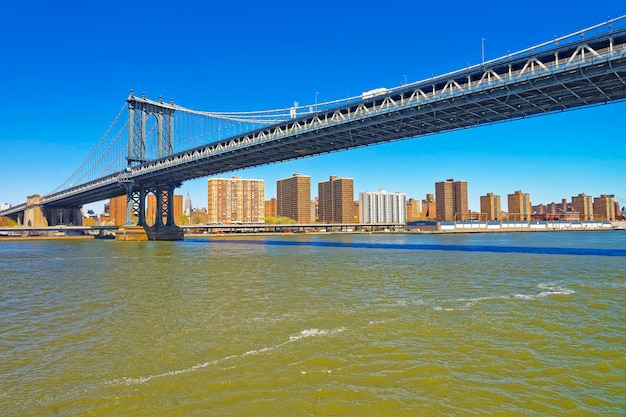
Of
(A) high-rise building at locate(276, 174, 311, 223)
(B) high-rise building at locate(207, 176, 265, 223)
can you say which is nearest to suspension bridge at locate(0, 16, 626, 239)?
(B) high-rise building at locate(207, 176, 265, 223)

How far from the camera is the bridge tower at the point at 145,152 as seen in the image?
247 ft

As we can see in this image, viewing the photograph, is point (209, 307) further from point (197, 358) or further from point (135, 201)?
point (135, 201)

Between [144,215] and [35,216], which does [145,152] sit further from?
[35,216]

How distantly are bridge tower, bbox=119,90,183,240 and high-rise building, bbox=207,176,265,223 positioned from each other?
300ft

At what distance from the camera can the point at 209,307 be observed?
14211 mm

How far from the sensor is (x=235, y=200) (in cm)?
17638

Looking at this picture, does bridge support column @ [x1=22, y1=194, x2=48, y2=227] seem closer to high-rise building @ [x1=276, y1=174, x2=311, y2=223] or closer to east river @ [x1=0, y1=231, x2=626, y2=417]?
high-rise building @ [x1=276, y1=174, x2=311, y2=223]

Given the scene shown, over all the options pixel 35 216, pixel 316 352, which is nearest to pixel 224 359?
pixel 316 352

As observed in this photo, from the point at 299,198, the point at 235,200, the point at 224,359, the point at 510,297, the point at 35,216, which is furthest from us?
the point at 299,198

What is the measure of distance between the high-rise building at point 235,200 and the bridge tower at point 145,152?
300 ft

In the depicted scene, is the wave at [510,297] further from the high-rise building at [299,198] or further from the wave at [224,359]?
the high-rise building at [299,198]

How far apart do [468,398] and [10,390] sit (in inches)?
286

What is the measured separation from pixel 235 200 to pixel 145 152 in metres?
99.6

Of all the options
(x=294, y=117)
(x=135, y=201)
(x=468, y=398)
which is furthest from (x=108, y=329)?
(x=135, y=201)
